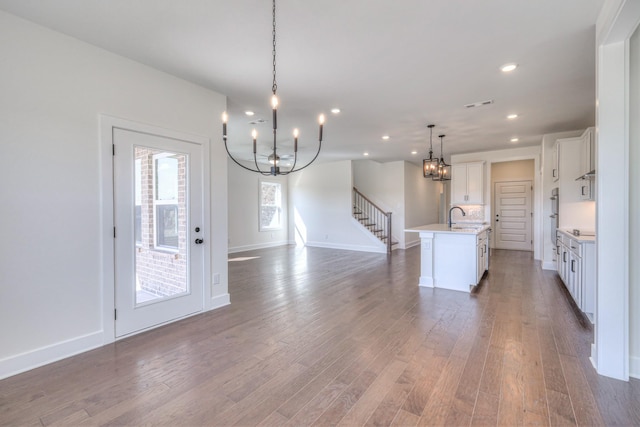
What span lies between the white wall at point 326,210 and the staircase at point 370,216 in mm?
371

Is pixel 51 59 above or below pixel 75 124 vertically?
above

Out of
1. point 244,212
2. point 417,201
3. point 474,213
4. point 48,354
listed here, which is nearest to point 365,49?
point 48,354

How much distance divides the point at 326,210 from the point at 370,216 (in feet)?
4.76

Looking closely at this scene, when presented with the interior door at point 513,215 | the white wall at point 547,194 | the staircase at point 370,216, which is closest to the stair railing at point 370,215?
the staircase at point 370,216

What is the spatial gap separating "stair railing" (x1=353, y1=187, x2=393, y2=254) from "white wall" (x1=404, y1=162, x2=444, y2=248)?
0.70 meters

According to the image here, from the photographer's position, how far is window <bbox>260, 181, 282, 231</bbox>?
9.73 metres

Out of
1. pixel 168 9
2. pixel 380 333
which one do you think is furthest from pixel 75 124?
pixel 380 333

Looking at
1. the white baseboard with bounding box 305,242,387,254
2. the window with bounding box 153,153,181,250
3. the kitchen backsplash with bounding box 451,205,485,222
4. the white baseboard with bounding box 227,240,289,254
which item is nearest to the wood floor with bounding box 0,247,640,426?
the window with bounding box 153,153,181,250

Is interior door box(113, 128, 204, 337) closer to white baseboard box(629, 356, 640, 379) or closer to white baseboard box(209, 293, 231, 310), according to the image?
white baseboard box(209, 293, 231, 310)

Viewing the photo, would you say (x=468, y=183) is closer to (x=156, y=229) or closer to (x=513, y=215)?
(x=513, y=215)

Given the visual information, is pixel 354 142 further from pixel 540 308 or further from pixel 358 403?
pixel 358 403

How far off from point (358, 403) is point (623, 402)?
1723mm

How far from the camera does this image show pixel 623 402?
1.95 m

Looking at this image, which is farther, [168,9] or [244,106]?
[244,106]
